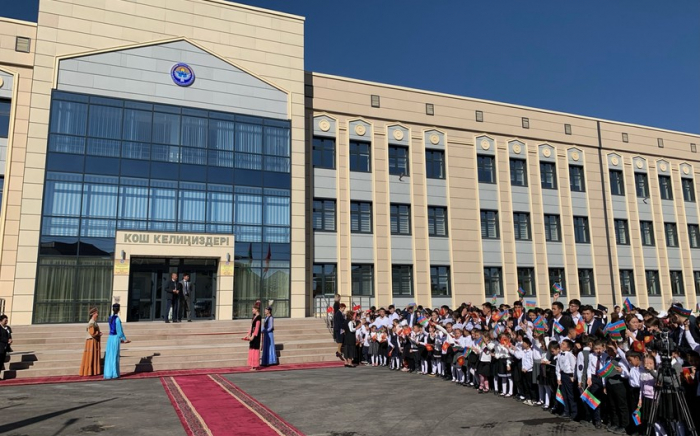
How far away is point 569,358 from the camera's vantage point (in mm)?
10141

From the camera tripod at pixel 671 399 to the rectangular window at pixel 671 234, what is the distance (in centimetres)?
3274

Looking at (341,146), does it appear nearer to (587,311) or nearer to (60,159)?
(60,159)

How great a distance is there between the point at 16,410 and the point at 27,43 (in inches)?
721

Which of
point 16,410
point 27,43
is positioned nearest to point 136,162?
point 27,43

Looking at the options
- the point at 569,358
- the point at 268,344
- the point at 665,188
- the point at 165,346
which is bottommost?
the point at 165,346

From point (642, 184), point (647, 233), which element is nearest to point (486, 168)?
point (642, 184)

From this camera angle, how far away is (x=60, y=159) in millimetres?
22281

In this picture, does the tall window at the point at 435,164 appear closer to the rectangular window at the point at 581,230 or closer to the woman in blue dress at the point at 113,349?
the rectangular window at the point at 581,230

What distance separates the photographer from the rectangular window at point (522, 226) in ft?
104

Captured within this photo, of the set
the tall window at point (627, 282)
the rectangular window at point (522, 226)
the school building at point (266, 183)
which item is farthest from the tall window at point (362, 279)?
the tall window at point (627, 282)

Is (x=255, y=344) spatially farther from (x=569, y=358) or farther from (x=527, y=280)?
(x=527, y=280)

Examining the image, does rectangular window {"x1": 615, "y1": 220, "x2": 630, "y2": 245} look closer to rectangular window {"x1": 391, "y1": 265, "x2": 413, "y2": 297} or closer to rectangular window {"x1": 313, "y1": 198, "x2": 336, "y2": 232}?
rectangular window {"x1": 391, "y1": 265, "x2": 413, "y2": 297}

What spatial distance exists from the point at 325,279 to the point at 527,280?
1276 cm

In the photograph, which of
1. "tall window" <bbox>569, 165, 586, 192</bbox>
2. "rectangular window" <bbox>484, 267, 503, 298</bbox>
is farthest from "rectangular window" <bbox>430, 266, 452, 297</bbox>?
"tall window" <bbox>569, 165, 586, 192</bbox>
